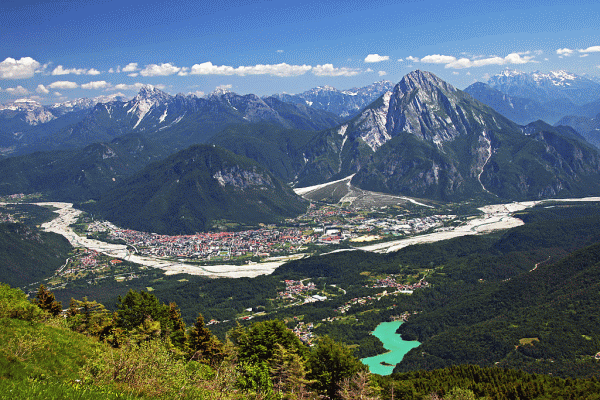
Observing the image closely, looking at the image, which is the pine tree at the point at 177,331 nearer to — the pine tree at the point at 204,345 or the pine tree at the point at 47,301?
the pine tree at the point at 204,345

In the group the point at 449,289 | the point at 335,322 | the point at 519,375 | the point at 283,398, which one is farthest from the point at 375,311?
the point at 283,398

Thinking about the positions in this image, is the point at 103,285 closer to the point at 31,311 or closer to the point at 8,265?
the point at 8,265

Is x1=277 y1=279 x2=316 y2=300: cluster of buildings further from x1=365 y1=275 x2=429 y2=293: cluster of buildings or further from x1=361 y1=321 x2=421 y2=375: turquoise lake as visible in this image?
x1=361 y1=321 x2=421 y2=375: turquoise lake

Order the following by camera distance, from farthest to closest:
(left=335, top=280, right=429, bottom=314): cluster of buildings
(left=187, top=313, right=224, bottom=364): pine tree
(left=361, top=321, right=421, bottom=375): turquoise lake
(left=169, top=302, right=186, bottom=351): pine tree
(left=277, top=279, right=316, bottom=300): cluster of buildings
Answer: (left=277, top=279, right=316, bottom=300): cluster of buildings → (left=335, top=280, right=429, bottom=314): cluster of buildings → (left=361, top=321, right=421, bottom=375): turquoise lake → (left=169, top=302, right=186, bottom=351): pine tree → (left=187, top=313, right=224, bottom=364): pine tree

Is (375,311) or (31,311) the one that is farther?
(375,311)

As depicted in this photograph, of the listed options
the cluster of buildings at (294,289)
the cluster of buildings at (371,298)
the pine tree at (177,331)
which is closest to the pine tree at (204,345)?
the pine tree at (177,331)

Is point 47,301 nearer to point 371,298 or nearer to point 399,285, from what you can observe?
point 371,298

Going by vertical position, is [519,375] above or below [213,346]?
below

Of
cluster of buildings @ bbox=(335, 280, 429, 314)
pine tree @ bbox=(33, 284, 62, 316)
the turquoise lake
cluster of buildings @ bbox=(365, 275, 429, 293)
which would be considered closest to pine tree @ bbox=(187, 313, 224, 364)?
pine tree @ bbox=(33, 284, 62, 316)
